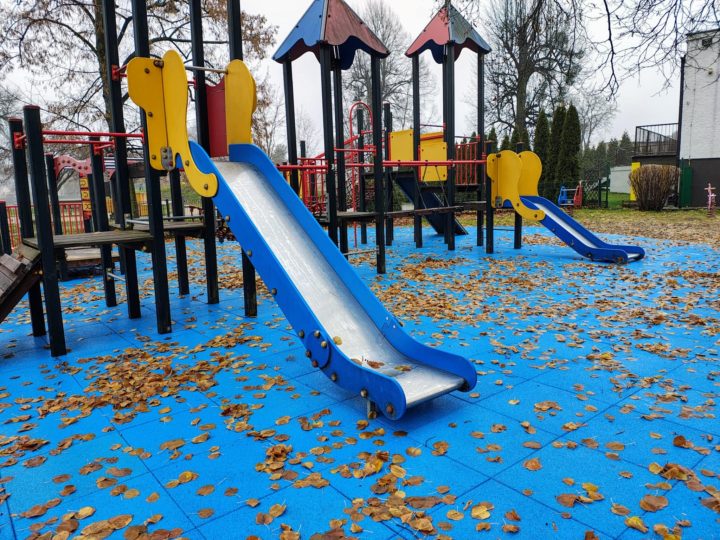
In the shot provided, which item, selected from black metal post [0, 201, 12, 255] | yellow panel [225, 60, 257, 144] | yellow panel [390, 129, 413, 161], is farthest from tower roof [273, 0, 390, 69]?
black metal post [0, 201, 12, 255]

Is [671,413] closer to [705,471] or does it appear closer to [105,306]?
[705,471]

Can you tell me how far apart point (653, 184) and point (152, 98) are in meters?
20.8

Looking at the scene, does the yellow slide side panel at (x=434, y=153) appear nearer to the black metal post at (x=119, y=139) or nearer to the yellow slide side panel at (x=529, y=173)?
the yellow slide side panel at (x=529, y=173)

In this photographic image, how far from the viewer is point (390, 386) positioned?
123 inches

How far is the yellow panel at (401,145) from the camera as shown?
12.9 m

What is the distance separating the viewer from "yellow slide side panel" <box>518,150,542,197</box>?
1073cm

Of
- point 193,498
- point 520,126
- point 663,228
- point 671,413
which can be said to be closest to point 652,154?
point 520,126

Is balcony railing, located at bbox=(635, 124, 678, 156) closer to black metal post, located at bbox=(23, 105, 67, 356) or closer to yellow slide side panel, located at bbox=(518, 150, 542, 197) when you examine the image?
yellow slide side panel, located at bbox=(518, 150, 542, 197)

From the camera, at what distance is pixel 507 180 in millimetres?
10742

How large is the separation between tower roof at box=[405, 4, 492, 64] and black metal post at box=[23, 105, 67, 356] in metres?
8.74

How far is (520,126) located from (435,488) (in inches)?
1004

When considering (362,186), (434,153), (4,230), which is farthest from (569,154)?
(4,230)

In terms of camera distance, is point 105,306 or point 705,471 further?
point 105,306

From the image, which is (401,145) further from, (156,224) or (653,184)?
(653,184)
